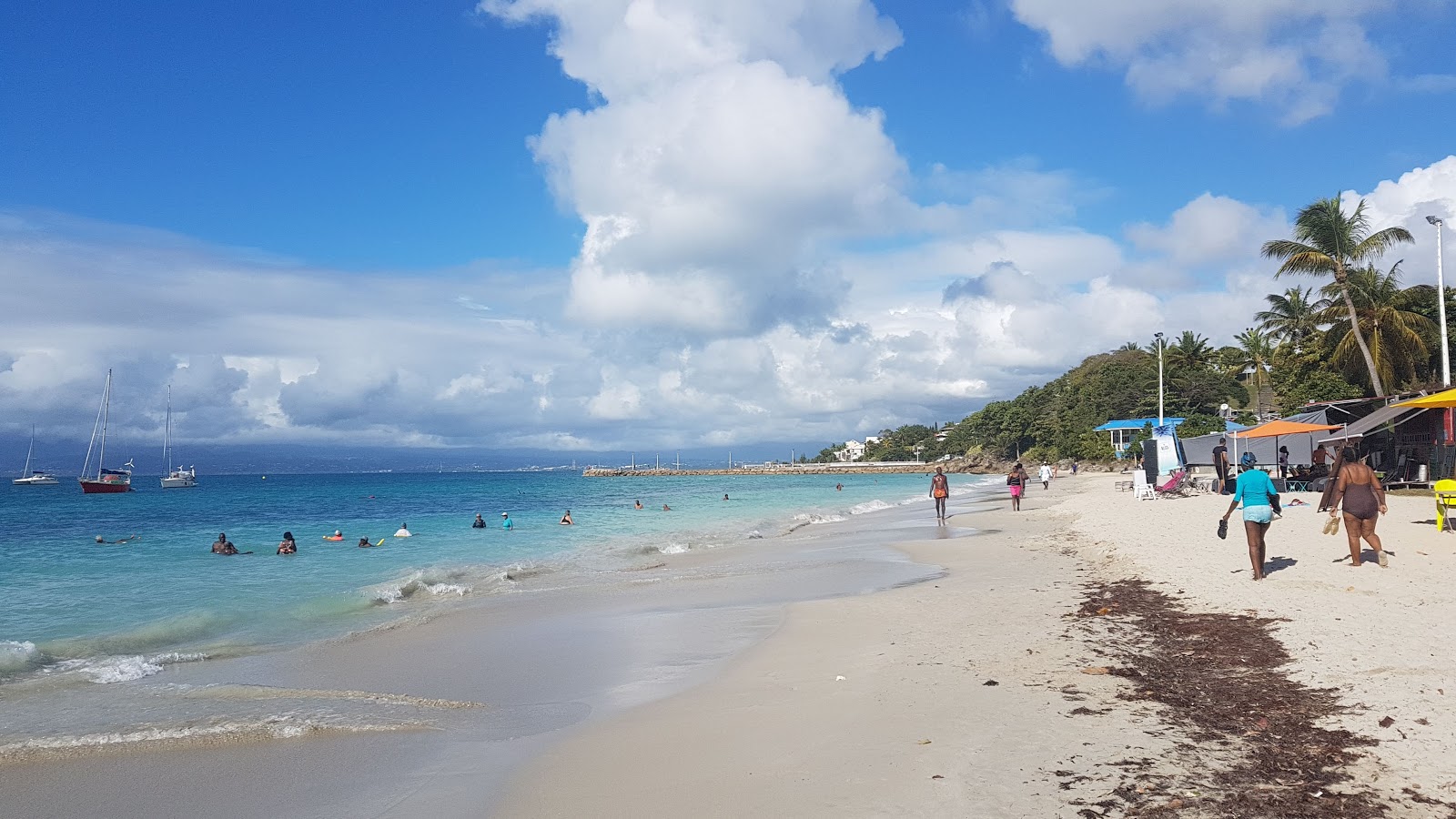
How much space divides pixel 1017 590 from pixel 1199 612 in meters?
2.73

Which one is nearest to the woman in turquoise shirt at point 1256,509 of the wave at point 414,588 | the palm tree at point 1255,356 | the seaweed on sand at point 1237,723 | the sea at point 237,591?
the seaweed on sand at point 1237,723

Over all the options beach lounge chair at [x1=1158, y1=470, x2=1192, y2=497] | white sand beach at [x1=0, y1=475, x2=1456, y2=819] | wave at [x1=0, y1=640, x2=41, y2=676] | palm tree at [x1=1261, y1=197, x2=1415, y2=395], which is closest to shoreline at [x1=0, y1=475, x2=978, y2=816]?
white sand beach at [x1=0, y1=475, x2=1456, y2=819]

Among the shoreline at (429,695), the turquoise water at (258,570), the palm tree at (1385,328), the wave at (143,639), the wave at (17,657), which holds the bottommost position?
the turquoise water at (258,570)

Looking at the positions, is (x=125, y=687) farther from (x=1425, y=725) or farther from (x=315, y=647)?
(x=1425, y=725)

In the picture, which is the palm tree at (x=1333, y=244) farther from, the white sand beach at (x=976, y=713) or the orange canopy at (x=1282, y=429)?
the white sand beach at (x=976, y=713)

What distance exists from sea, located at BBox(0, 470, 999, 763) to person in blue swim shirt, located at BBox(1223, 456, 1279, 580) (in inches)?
204

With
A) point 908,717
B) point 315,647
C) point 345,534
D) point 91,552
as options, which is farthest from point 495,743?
point 345,534

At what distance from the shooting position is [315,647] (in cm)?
1031

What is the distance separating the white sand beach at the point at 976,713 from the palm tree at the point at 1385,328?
2857 centimetres

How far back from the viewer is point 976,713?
5949 millimetres

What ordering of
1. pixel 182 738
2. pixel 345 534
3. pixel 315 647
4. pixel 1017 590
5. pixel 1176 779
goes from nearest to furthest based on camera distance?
pixel 1176 779, pixel 182 738, pixel 315 647, pixel 1017 590, pixel 345 534

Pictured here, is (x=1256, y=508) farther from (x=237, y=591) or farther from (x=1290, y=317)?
(x=1290, y=317)

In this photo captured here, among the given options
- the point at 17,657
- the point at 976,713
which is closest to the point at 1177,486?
the point at 976,713

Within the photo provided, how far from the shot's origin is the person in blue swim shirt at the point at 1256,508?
1005 centimetres
